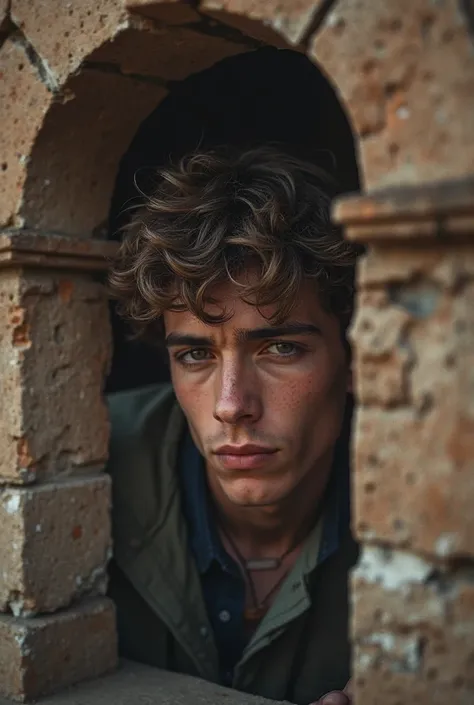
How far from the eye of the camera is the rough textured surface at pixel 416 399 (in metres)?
1.54

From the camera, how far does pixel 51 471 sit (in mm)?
2600

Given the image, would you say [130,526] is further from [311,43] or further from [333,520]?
[311,43]

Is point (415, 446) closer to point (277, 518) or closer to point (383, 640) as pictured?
point (383, 640)

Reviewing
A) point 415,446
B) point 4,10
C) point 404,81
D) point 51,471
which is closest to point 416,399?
point 415,446

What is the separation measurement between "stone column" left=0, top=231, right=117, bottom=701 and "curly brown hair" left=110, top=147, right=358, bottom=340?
161 millimetres

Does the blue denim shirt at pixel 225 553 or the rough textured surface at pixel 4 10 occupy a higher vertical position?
the rough textured surface at pixel 4 10

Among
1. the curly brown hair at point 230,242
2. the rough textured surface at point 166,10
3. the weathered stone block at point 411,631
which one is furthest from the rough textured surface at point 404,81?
the curly brown hair at point 230,242

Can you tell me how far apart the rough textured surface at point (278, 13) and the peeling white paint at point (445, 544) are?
1.04 m

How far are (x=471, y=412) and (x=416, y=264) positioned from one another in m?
0.29

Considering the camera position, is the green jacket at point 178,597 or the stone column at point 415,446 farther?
the green jacket at point 178,597

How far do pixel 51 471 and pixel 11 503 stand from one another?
15 cm

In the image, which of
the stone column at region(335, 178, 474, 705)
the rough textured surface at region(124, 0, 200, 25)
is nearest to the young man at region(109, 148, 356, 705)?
the rough textured surface at region(124, 0, 200, 25)

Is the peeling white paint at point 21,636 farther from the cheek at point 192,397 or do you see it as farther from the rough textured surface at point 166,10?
the rough textured surface at point 166,10

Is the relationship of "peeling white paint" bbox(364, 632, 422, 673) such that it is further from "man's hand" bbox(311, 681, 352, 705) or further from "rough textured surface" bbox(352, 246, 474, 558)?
"man's hand" bbox(311, 681, 352, 705)
